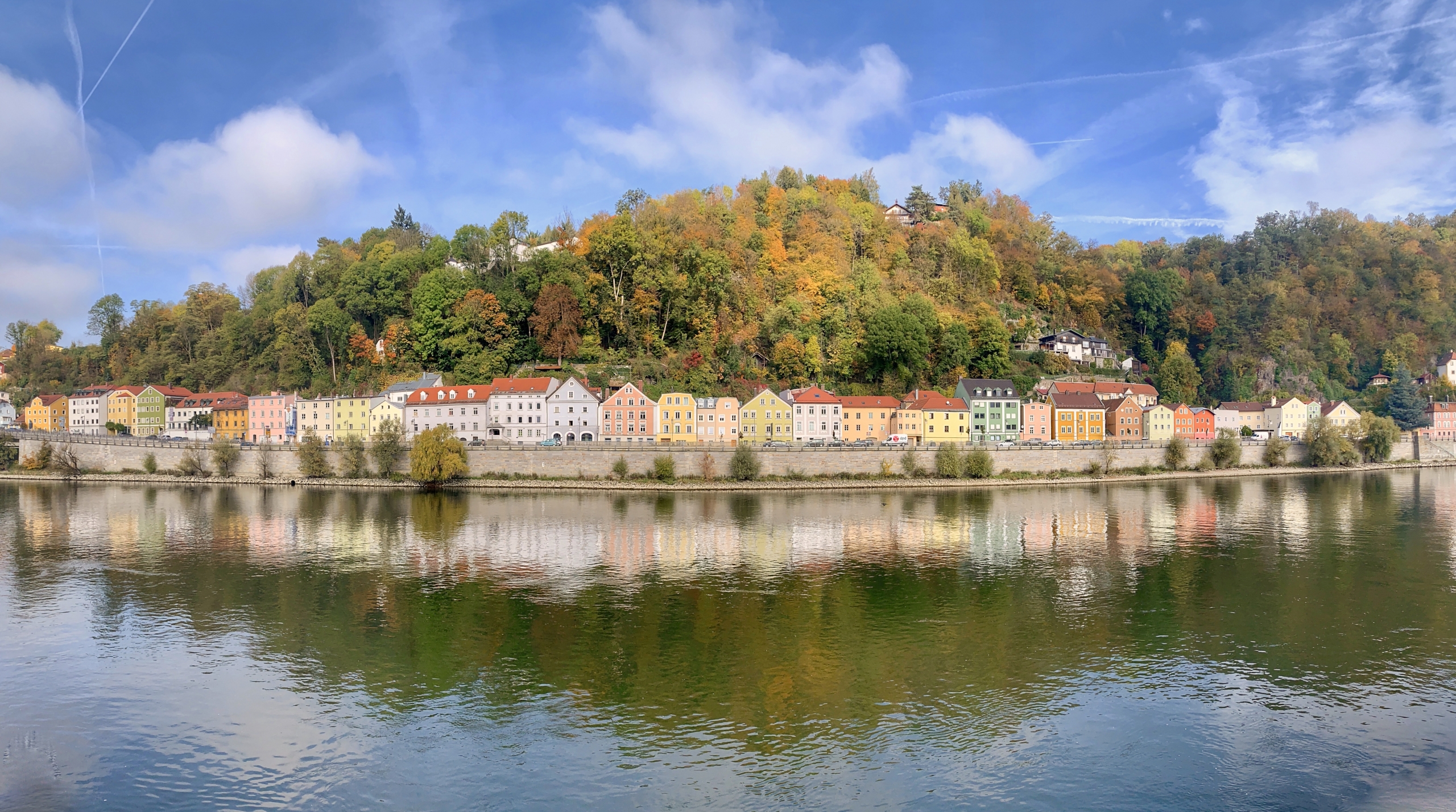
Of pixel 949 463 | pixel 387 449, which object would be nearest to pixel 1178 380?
pixel 949 463

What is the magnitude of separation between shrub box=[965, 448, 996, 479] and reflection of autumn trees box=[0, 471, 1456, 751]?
32.4 feet

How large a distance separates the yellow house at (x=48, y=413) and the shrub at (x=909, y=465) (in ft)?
217

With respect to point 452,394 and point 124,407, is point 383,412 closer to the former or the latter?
point 452,394

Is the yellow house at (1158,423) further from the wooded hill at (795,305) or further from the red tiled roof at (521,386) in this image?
the red tiled roof at (521,386)

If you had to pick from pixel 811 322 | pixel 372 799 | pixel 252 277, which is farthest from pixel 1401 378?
pixel 252 277

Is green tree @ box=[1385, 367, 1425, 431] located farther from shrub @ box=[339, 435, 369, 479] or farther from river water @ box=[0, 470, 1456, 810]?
shrub @ box=[339, 435, 369, 479]

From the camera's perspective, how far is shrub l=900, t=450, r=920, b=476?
157 feet

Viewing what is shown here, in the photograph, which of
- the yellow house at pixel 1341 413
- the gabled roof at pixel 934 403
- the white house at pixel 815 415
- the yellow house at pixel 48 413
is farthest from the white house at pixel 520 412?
the yellow house at pixel 1341 413

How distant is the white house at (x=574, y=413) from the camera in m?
52.4

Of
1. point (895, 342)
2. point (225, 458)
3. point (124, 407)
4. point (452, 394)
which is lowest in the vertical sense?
point (225, 458)

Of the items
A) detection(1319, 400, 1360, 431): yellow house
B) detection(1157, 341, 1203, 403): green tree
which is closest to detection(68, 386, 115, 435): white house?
detection(1157, 341, 1203, 403): green tree

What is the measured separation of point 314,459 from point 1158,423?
183 feet

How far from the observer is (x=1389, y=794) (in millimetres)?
12305

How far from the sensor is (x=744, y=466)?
152ft
